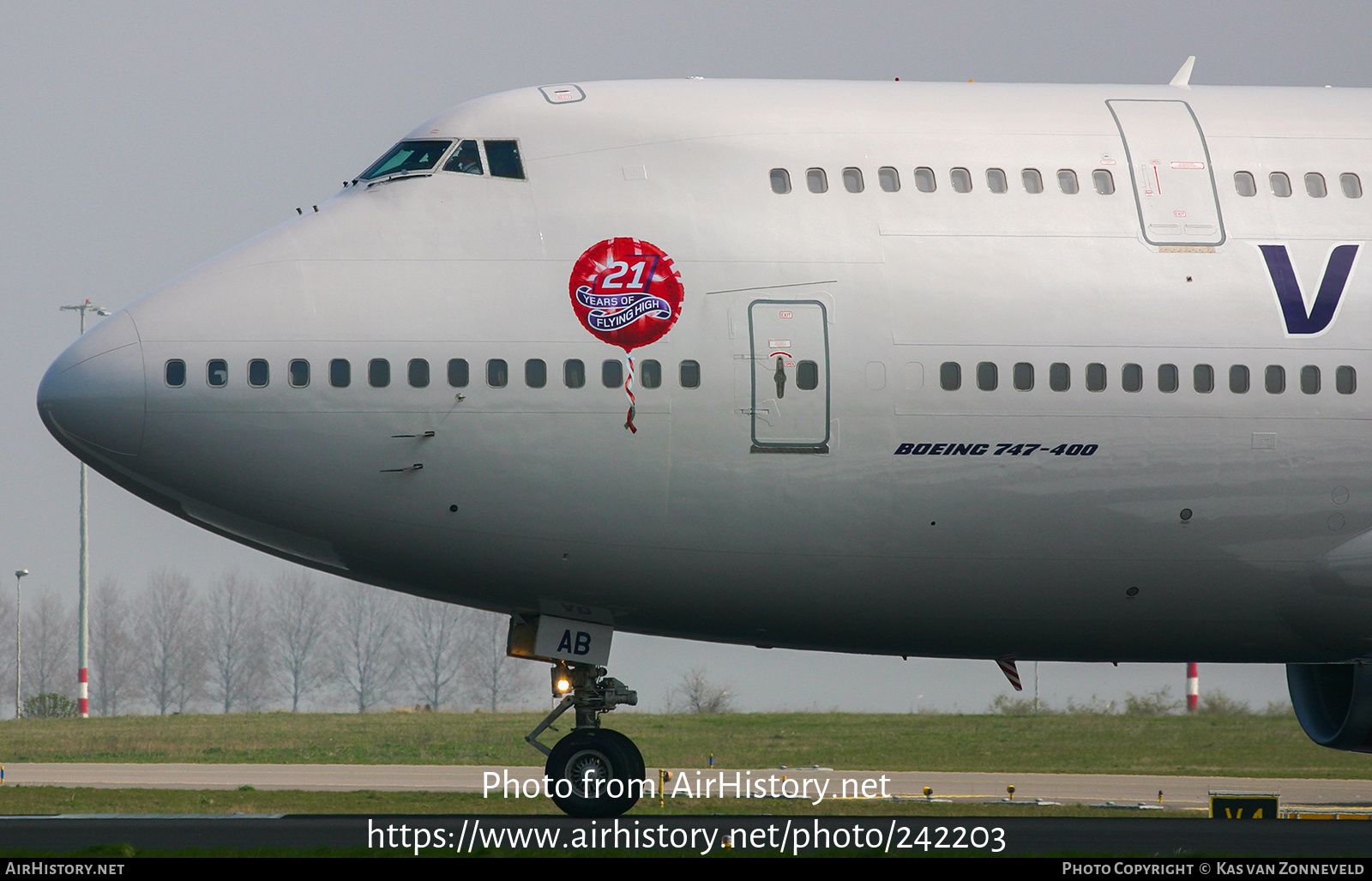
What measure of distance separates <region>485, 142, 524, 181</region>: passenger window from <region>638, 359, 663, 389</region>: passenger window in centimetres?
237

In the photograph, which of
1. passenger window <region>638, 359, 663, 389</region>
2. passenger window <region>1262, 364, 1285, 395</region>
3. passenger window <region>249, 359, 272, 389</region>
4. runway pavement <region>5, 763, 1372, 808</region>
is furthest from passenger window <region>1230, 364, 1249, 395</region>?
runway pavement <region>5, 763, 1372, 808</region>

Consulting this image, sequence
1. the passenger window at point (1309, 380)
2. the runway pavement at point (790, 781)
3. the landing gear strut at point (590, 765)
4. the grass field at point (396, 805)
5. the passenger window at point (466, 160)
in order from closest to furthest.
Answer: the landing gear strut at point (590, 765) → the passenger window at point (1309, 380) → the passenger window at point (466, 160) → the grass field at point (396, 805) → the runway pavement at point (790, 781)

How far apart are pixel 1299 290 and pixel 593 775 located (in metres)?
8.48

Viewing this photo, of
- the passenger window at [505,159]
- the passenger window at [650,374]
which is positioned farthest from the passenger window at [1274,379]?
the passenger window at [505,159]

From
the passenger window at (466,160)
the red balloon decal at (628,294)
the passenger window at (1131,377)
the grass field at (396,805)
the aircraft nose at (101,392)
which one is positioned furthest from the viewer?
the grass field at (396,805)

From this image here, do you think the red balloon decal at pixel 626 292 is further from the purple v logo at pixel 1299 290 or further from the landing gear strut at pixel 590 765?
the purple v logo at pixel 1299 290

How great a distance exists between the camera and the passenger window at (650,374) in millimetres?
14016

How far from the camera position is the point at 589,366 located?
552 inches

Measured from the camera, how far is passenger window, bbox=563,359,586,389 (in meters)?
14.0

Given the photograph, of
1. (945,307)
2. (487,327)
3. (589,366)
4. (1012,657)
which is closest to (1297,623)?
(1012,657)

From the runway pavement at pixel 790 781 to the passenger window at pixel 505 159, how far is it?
1309 cm

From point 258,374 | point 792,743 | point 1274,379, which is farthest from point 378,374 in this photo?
point 792,743

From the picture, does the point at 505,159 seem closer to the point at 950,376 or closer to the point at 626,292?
the point at 626,292

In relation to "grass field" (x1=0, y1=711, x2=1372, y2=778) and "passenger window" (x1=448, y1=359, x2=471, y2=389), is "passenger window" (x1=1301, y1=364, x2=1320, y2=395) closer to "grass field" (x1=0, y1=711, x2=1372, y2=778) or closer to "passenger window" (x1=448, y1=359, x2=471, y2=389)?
"passenger window" (x1=448, y1=359, x2=471, y2=389)
